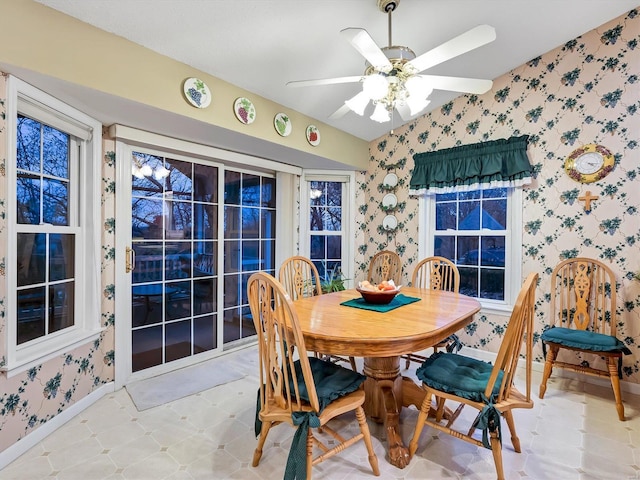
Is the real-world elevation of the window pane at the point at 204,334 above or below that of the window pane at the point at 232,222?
below

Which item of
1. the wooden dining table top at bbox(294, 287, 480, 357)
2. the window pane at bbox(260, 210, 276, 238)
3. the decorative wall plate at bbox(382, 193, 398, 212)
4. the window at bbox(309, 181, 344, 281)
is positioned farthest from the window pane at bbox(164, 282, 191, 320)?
the decorative wall plate at bbox(382, 193, 398, 212)

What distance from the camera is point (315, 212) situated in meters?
4.06

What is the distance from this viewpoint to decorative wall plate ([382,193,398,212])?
3896mm

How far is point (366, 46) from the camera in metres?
1.55

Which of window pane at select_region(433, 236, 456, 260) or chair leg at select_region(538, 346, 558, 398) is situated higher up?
window pane at select_region(433, 236, 456, 260)

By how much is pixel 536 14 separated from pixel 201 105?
8.05 feet

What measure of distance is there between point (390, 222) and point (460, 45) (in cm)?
247

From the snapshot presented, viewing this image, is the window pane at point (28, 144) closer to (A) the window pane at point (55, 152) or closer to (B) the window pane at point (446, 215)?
(A) the window pane at point (55, 152)

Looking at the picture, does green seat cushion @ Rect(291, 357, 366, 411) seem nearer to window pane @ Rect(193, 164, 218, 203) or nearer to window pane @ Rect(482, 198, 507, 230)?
window pane @ Rect(193, 164, 218, 203)

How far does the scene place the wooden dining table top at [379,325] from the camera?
4.91 ft

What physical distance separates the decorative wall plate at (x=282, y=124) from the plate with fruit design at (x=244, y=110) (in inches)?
9.9

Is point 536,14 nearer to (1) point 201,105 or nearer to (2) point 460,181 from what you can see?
(2) point 460,181

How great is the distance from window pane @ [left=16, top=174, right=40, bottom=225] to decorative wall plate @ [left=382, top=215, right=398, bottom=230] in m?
3.14

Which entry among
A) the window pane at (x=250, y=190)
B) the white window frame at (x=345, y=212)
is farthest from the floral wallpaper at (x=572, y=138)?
the window pane at (x=250, y=190)
